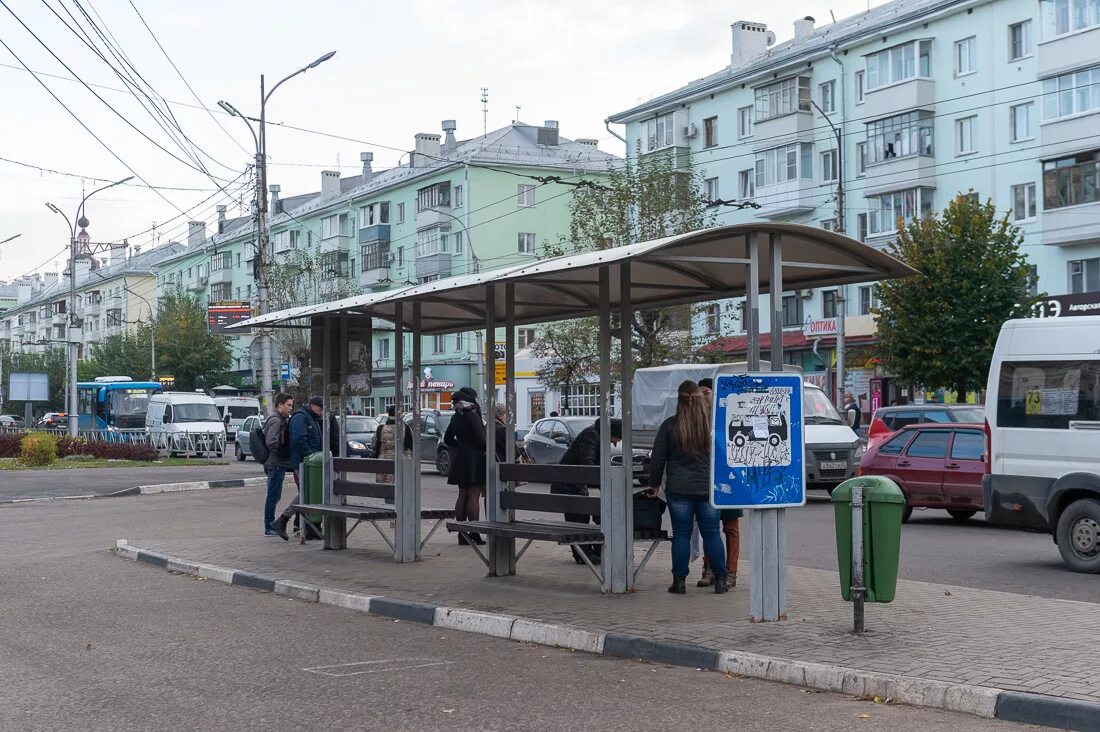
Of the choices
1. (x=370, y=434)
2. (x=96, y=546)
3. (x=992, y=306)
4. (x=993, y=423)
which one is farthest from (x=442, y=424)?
(x=993, y=423)

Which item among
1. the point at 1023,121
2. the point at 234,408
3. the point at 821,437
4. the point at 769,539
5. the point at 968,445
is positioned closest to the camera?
the point at 769,539

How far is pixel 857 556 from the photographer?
8602 millimetres

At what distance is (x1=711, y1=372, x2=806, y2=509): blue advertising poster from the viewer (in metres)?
9.28

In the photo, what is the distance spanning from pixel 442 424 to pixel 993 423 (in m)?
23.4

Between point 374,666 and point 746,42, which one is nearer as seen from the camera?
point 374,666

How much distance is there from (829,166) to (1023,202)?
9.08 meters

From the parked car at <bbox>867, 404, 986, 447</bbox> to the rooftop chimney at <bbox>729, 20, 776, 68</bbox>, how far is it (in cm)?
3579

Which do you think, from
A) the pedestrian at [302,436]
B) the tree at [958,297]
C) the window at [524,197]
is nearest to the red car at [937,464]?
the pedestrian at [302,436]

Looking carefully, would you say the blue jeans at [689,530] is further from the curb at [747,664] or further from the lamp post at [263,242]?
the lamp post at [263,242]

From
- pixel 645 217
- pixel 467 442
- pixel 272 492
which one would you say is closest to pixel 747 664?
pixel 467 442

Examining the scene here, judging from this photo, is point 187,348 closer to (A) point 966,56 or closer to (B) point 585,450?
(A) point 966,56

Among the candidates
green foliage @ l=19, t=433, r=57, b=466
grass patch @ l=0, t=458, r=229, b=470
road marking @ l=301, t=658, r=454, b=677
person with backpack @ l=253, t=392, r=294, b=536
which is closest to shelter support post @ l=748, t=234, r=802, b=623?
road marking @ l=301, t=658, r=454, b=677

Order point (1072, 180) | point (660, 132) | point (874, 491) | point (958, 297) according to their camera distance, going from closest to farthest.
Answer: point (874, 491)
point (958, 297)
point (1072, 180)
point (660, 132)

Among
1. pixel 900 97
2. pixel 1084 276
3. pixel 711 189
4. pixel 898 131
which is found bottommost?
pixel 1084 276
